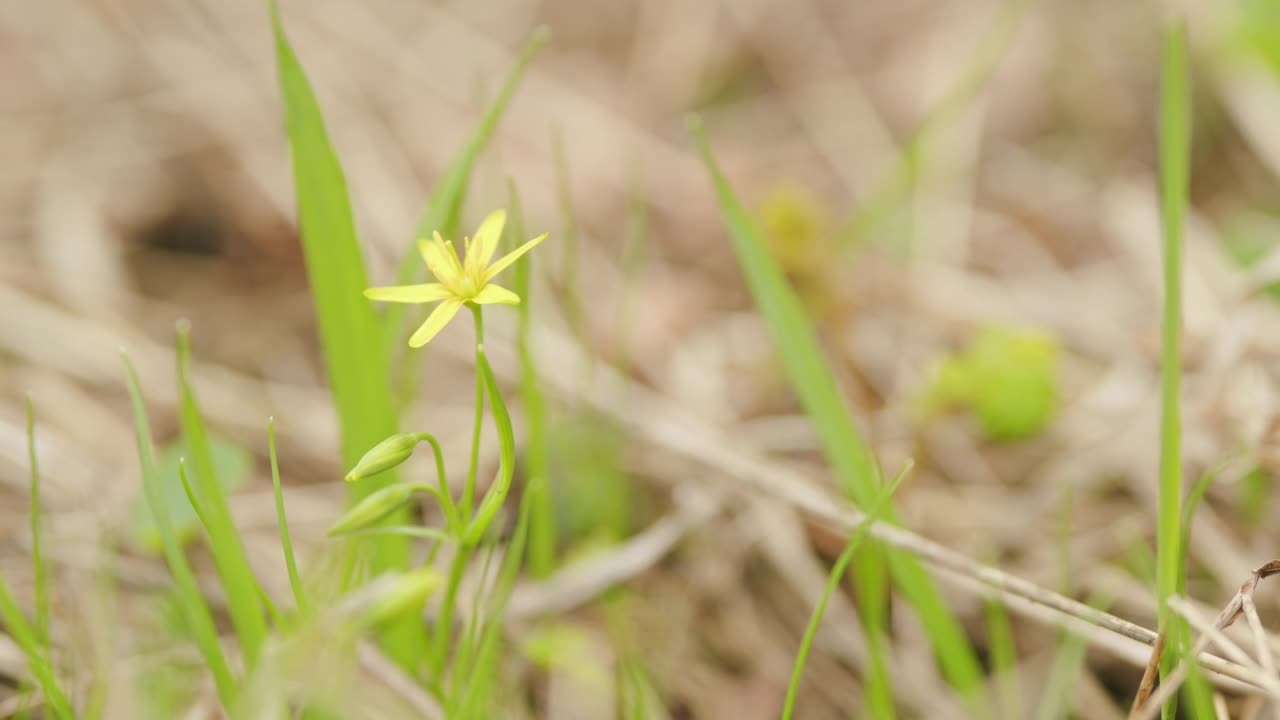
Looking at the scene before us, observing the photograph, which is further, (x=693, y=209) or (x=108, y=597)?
(x=693, y=209)

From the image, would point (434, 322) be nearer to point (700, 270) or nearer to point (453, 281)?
point (453, 281)

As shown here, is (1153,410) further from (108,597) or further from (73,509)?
(73,509)

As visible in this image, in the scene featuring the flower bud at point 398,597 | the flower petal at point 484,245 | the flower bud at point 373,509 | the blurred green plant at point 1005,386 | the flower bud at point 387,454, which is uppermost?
the flower petal at point 484,245

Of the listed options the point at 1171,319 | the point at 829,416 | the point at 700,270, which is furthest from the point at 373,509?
the point at 700,270

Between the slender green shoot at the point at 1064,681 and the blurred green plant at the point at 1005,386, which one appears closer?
the slender green shoot at the point at 1064,681

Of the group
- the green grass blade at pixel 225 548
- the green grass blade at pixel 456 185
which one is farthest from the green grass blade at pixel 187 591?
the green grass blade at pixel 456 185

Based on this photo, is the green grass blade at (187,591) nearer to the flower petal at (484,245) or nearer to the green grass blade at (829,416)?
the flower petal at (484,245)

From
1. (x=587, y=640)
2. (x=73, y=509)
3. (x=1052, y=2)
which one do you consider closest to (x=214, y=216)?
(x=73, y=509)
